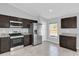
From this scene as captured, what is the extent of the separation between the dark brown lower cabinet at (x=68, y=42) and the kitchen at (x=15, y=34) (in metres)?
1.97

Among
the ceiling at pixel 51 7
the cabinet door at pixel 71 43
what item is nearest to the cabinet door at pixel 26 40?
the ceiling at pixel 51 7

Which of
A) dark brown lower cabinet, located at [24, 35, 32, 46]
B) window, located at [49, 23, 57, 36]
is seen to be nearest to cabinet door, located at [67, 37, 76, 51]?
window, located at [49, 23, 57, 36]

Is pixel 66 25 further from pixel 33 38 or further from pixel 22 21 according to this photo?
pixel 22 21

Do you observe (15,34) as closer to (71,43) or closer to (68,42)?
(68,42)

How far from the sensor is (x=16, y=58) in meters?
0.95

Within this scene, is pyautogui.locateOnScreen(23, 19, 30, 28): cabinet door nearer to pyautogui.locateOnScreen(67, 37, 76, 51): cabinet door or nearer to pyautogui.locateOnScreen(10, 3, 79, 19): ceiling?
pyautogui.locateOnScreen(10, 3, 79, 19): ceiling

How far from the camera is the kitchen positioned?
4.30 meters

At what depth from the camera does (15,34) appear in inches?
206

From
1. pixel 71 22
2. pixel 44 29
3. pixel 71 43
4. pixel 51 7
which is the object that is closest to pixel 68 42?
pixel 71 43

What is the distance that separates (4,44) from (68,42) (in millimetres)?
3686

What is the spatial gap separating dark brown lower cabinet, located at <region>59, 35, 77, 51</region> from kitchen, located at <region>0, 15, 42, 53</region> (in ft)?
6.46

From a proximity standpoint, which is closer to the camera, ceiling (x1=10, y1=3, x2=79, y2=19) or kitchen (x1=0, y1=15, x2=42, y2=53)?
ceiling (x1=10, y1=3, x2=79, y2=19)

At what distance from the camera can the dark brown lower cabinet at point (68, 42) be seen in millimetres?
4652

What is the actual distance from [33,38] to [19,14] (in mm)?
2016
